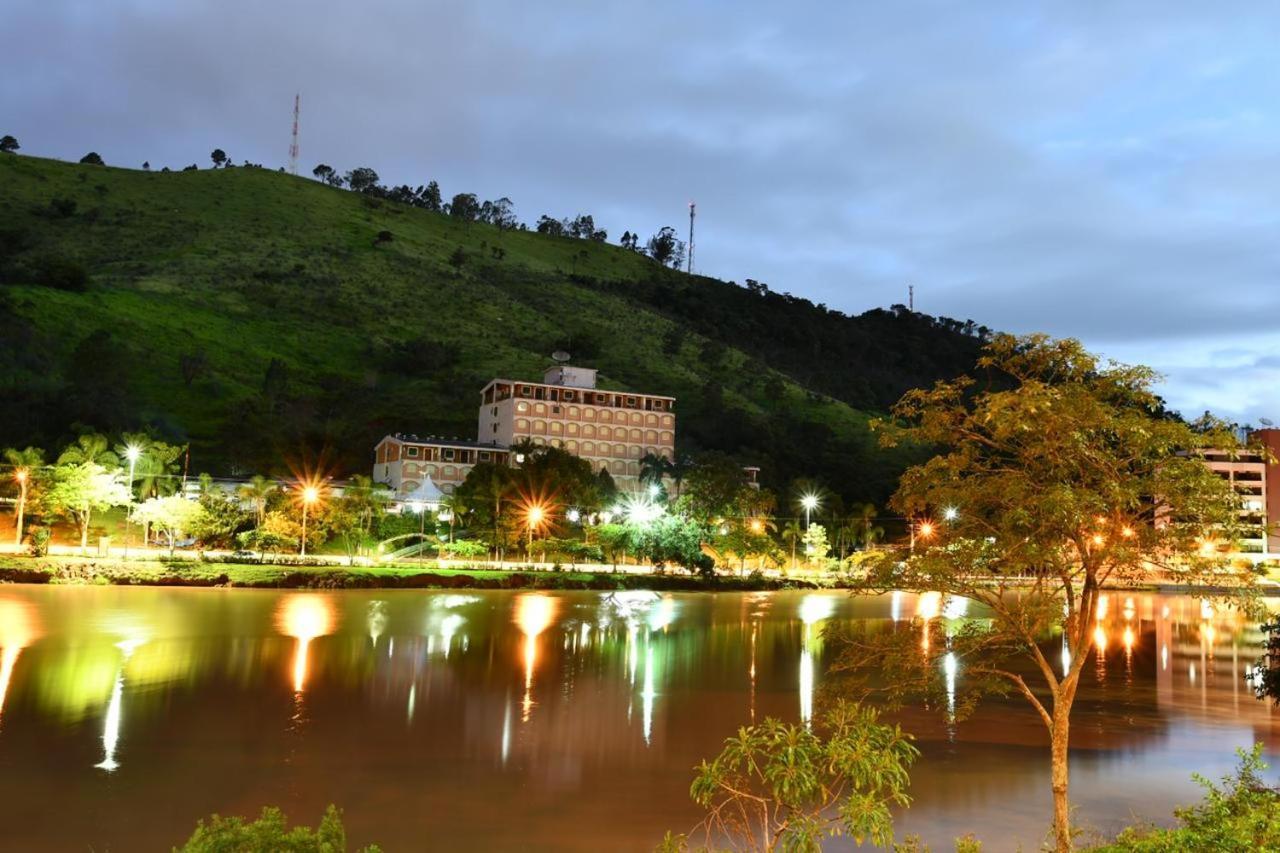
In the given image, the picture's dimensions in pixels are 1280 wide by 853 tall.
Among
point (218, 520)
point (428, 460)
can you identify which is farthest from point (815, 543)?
point (218, 520)

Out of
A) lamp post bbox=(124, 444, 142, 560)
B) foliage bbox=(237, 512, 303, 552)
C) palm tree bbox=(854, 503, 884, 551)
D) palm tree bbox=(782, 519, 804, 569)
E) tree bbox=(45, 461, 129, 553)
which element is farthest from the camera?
palm tree bbox=(854, 503, 884, 551)

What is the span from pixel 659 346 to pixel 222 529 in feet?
377

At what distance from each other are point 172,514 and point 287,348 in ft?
254

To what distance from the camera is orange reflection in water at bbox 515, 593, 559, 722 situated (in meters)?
30.0

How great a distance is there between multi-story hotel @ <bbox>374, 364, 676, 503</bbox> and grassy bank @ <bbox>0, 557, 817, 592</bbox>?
31.1 meters

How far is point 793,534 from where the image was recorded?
324ft

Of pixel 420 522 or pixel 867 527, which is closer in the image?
pixel 420 522

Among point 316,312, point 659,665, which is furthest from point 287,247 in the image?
point 659,665

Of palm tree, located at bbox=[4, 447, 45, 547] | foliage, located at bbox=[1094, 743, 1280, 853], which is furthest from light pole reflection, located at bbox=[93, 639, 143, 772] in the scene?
palm tree, located at bbox=[4, 447, 45, 547]

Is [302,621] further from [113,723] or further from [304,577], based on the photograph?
[113,723]

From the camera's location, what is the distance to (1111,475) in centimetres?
1341

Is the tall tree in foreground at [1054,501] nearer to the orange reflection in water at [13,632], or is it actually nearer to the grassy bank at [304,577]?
the orange reflection in water at [13,632]

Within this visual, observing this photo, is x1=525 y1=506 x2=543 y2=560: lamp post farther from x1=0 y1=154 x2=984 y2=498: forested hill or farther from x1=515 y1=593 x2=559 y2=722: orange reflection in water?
x1=0 y1=154 x2=984 y2=498: forested hill

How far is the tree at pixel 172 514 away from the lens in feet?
231
